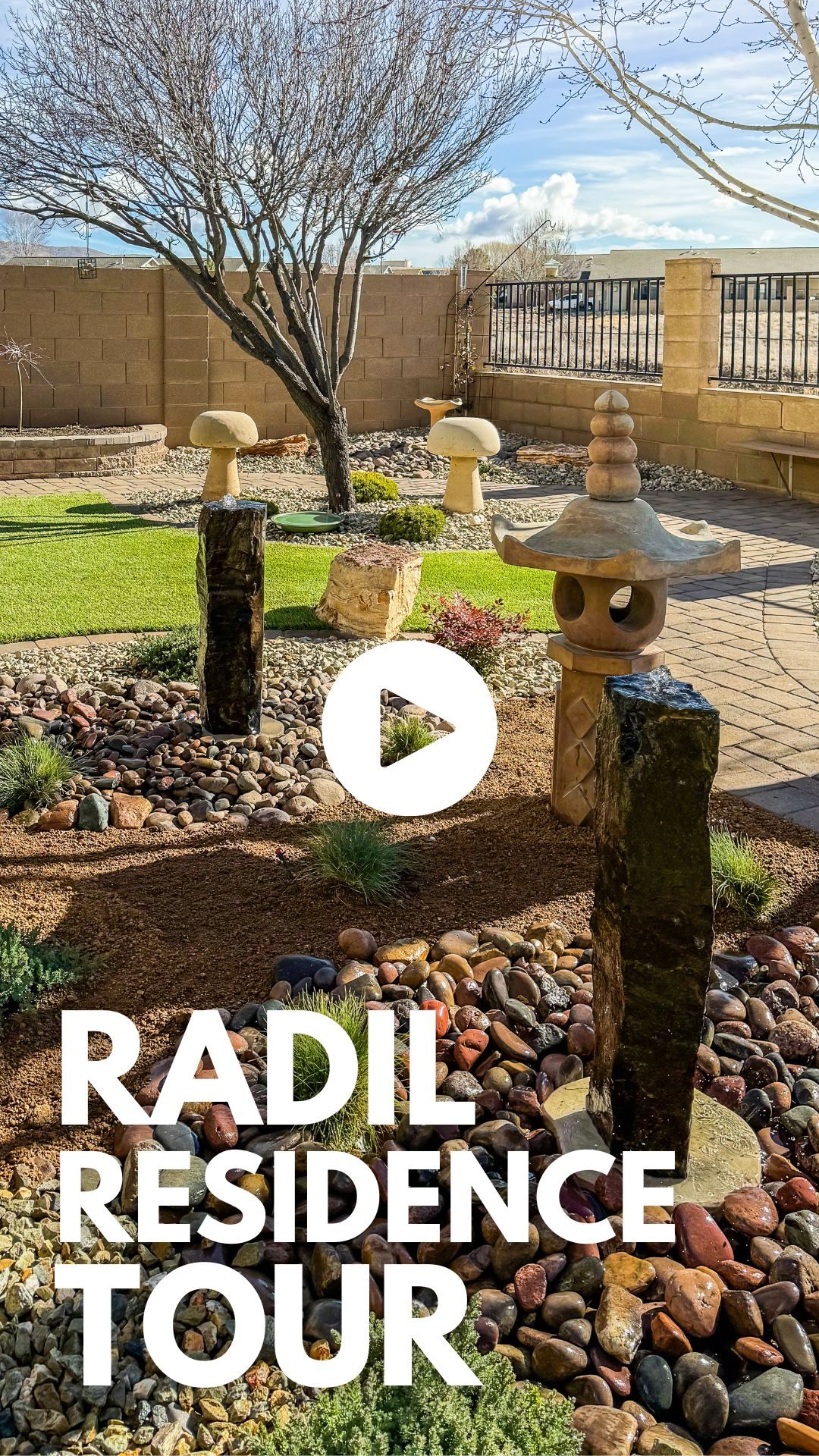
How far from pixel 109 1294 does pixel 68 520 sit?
981cm

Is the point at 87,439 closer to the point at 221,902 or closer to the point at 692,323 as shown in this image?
the point at 692,323

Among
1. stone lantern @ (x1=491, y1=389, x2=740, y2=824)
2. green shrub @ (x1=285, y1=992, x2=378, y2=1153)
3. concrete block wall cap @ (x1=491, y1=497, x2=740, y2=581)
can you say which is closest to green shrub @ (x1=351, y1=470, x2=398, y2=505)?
stone lantern @ (x1=491, y1=389, x2=740, y2=824)

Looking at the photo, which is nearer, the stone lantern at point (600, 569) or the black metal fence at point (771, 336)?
the stone lantern at point (600, 569)

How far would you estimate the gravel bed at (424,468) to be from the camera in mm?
14000

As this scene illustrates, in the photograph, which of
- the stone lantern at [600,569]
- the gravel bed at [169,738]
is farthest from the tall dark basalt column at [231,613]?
the stone lantern at [600,569]

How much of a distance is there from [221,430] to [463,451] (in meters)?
2.22

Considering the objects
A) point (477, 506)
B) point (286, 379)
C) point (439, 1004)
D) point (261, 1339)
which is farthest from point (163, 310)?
point (261, 1339)

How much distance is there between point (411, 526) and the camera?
1039 cm

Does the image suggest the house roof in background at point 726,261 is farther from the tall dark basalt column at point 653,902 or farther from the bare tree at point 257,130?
the tall dark basalt column at point 653,902

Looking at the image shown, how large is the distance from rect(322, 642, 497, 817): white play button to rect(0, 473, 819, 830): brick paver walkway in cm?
109

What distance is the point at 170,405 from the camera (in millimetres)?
16562

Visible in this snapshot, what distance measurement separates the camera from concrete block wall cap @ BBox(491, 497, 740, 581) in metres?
4.23

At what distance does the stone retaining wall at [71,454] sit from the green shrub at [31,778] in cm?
997

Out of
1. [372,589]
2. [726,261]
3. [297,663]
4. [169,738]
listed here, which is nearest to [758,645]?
[372,589]
